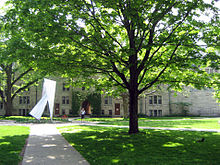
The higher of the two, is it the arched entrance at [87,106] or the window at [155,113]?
the arched entrance at [87,106]

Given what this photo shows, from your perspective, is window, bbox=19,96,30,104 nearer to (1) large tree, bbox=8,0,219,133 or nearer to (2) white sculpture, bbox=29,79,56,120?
(2) white sculpture, bbox=29,79,56,120

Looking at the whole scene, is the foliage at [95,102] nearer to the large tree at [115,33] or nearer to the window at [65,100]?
the window at [65,100]

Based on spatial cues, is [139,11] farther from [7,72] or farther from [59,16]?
[7,72]

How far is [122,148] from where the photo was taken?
9.41 metres

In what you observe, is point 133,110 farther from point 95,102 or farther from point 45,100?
point 95,102

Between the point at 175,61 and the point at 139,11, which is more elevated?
the point at 139,11

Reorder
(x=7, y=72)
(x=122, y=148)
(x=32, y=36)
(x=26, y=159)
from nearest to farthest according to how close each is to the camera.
Answer: (x=26, y=159), (x=122, y=148), (x=32, y=36), (x=7, y=72)

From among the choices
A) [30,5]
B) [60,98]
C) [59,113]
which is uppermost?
[30,5]

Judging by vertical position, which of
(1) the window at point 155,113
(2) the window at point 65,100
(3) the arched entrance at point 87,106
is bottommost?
(1) the window at point 155,113

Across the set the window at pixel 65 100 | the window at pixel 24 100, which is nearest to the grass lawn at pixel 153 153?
the window at pixel 65 100

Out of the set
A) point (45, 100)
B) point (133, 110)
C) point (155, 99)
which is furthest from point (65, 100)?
point (133, 110)

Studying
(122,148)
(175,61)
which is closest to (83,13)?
(175,61)

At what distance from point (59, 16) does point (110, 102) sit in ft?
122

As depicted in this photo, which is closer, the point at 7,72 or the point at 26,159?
the point at 26,159
